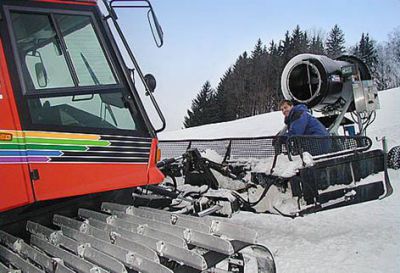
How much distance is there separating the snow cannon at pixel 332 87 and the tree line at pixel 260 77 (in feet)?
119

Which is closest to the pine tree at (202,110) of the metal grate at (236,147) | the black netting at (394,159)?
the black netting at (394,159)

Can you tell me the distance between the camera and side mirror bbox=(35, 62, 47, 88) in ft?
9.05

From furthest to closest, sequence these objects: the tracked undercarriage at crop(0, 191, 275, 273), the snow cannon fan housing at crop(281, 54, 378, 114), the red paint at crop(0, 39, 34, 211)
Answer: the snow cannon fan housing at crop(281, 54, 378, 114) < the red paint at crop(0, 39, 34, 211) < the tracked undercarriage at crop(0, 191, 275, 273)

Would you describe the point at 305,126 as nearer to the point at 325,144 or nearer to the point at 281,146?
the point at 325,144

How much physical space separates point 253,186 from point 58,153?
8.92ft

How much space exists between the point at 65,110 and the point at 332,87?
532 cm

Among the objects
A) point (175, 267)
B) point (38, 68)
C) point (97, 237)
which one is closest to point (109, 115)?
point (38, 68)

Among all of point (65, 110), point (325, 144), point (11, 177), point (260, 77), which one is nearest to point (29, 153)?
point (11, 177)

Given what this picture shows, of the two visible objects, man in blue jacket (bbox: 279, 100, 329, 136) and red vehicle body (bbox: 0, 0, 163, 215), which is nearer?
red vehicle body (bbox: 0, 0, 163, 215)

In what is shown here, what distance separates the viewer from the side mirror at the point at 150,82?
3196mm

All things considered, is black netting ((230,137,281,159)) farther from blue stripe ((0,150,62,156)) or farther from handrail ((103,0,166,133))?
blue stripe ((0,150,62,156))

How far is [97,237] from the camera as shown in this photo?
262 centimetres

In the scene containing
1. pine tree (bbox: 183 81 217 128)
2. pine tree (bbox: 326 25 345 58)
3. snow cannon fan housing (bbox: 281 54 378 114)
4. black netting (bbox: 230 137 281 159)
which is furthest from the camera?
pine tree (bbox: 326 25 345 58)

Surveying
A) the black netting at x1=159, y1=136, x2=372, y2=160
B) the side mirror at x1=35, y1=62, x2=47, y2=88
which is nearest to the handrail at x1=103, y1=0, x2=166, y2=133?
the side mirror at x1=35, y1=62, x2=47, y2=88
